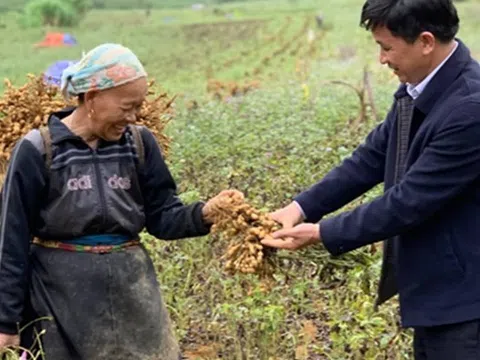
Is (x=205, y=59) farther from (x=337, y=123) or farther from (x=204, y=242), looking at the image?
(x=204, y=242)

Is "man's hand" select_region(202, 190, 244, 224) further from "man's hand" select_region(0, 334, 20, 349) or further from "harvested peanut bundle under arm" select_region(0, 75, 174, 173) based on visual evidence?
"harvested peanut bundle under arm" select_region(0, 75, 174, 173)

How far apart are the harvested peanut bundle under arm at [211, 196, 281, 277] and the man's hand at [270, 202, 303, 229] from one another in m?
0.03

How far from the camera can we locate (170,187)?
115 inches

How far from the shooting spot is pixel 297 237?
281 cm

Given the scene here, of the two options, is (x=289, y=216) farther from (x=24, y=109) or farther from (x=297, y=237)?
(x=24, y=109)

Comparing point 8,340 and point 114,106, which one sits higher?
point 114,106

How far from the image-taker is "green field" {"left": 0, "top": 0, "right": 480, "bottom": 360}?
12.4 ft

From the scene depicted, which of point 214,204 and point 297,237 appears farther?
point 214,204

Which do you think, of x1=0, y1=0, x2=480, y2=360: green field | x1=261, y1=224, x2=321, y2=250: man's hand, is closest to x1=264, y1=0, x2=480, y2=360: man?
x1=261, y1=224, x2=321, y2=250: man's hand

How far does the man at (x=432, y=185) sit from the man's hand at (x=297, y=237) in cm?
11

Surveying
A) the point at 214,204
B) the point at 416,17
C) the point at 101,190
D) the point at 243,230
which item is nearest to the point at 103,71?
the point at 101,190

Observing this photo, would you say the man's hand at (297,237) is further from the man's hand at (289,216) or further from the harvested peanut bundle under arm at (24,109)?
the harvested peanut bundle under arm at (24,109)

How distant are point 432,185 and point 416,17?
0.42 meters

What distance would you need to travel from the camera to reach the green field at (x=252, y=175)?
3.79m
